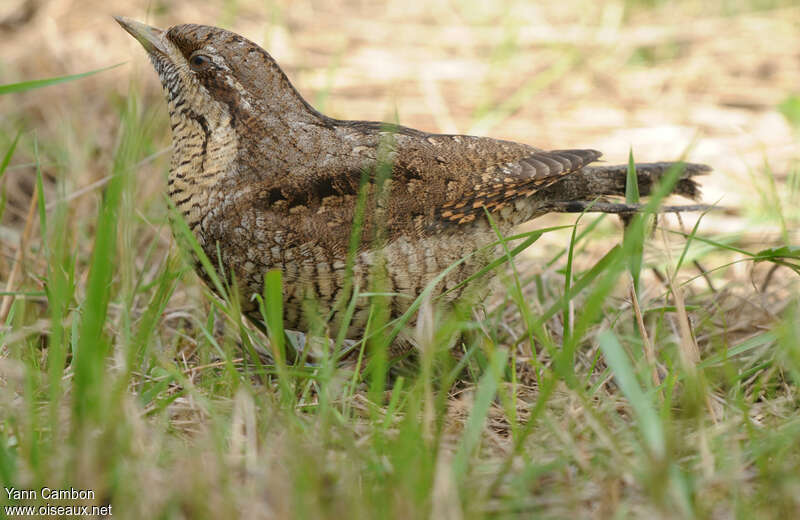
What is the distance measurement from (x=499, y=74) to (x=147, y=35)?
452 cm

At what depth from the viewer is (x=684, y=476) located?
6.30 feet

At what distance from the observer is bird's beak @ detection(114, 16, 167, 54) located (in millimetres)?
3100

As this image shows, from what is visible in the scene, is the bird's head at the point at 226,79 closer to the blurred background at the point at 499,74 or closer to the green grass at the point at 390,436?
the green grass at the point at 390,436

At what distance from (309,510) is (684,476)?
3.07ft

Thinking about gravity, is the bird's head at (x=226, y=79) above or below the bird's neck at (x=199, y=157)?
above

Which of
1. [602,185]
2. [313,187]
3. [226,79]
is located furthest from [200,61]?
[602,185]

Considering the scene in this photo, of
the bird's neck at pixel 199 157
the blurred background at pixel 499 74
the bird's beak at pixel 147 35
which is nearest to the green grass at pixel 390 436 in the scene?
the bird's neck at pixel 199 157

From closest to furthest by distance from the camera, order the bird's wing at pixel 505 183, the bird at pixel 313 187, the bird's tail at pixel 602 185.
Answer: the bird at pixel 313 187, the bird's wing at pixel 505 183, the bird's tail at pixel 602 185

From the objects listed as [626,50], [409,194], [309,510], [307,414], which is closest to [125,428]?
[309,510]

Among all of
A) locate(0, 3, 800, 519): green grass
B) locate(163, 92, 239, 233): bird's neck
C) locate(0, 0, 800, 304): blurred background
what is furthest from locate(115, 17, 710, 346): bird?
locate(0, 0, 800, 304): blurred background

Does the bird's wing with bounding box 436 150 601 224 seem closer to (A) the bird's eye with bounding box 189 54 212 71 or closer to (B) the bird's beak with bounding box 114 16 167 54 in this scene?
(A) the bird's eye with bounding box 189 54 212 71

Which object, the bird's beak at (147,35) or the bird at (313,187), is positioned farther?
the bird's beak at (147,35)

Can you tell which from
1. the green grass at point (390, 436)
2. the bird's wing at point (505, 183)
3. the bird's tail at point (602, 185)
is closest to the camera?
the green grass at point (390, 436)

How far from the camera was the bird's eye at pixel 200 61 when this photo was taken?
9.66 feet
